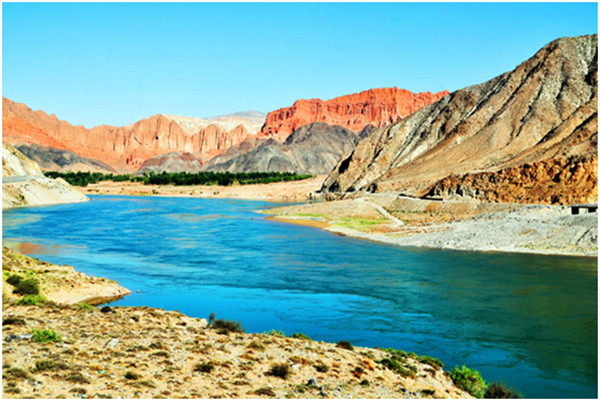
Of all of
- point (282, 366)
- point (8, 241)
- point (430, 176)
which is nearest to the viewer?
point (282, 366)

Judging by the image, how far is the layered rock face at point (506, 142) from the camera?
63.9 m

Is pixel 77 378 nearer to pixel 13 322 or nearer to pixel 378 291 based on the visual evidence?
pixel 13 322

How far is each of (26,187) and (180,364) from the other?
8409cm

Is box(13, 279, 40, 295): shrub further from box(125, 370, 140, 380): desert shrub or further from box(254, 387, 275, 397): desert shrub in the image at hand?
box(254, 387, 275, 397): desert shrub

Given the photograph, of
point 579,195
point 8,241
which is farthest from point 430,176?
point 8,241

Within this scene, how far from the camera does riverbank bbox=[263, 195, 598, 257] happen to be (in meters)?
42.9

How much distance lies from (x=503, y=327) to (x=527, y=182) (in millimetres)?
45718

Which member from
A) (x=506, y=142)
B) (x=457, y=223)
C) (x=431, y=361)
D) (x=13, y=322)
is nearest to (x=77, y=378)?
(x=13, y=322)

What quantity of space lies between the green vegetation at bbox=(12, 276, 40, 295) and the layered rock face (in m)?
49.4

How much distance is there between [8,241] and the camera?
4691 cm

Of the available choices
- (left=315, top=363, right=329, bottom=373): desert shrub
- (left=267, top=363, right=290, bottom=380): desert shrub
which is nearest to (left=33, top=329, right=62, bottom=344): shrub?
(left=267, top=363, right=290, bottom=380): desert shrub

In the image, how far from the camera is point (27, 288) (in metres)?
25.0

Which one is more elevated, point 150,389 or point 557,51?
point 557,51

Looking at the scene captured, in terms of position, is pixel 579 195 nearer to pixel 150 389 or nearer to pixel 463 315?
pixel 463 315
